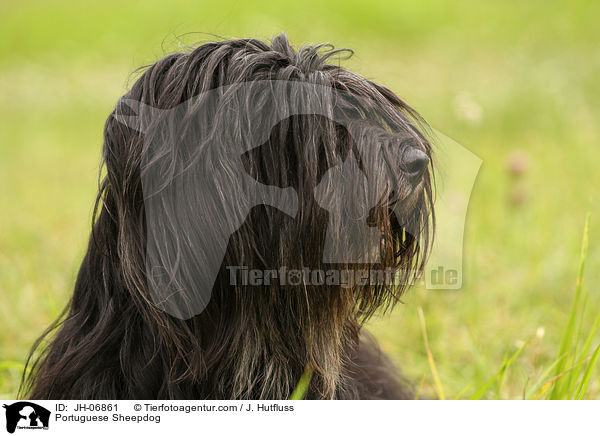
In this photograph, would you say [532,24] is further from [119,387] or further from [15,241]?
[119,387]

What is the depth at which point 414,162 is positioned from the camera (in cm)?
161

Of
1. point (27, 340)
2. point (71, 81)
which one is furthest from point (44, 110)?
point (27, 340)

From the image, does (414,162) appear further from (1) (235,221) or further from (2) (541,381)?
(2) (541,381)

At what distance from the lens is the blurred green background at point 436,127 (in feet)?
9.48

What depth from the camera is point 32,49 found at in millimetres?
7520

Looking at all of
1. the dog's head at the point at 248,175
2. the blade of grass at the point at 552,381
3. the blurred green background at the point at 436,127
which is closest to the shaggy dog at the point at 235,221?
the dog's head at the point at 248,175

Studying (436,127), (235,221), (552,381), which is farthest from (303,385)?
(436,127)

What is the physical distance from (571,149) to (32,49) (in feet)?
19.1

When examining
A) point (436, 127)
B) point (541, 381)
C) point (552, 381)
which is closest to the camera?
point (552, 381)

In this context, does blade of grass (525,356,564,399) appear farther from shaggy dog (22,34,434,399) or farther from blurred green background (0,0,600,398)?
shaggy dog (22,34,434,399)

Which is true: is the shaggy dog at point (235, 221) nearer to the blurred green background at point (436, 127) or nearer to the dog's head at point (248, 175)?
the dog's head at point (248, 175)
